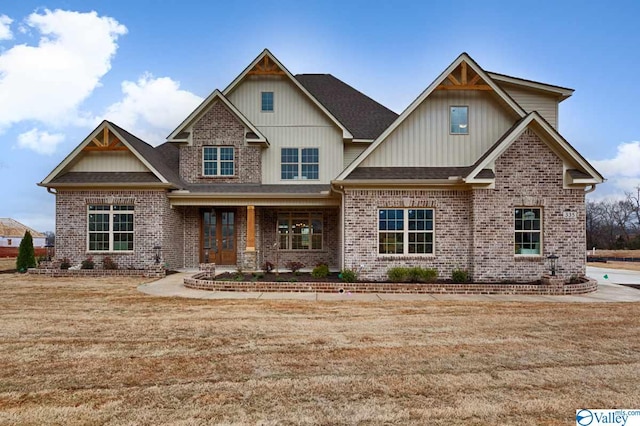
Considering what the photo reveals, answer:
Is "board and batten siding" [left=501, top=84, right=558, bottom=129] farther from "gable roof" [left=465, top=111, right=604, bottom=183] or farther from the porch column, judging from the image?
the porch column

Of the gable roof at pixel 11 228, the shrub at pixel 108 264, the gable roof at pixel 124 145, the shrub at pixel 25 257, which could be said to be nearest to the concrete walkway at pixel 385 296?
the shrub at pixel 108 264

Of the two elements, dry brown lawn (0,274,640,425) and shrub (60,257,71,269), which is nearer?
dry brown lawn (0,274,640,425)

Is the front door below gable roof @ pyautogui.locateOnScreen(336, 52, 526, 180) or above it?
below

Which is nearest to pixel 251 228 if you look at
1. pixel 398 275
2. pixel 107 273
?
pixel 107 273

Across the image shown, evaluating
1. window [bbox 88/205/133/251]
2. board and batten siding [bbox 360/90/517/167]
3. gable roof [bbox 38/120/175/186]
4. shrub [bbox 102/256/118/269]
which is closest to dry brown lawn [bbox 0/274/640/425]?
board and batten siding [bbox 360/90/517/167]

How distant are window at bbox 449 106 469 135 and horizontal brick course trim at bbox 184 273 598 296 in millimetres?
5391

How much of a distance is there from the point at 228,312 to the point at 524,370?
5623mm

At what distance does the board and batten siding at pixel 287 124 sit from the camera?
17.9 meters

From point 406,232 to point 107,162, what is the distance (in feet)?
40.1

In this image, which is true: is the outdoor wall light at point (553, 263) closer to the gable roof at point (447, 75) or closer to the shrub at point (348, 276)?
the gable roof at point (447, 75)

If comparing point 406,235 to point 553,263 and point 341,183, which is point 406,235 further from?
point 553,263

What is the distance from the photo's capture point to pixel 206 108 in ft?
57.3

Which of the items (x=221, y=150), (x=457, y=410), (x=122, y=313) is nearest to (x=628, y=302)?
(x=457, y=410)

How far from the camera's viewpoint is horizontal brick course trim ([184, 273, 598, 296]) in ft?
36.4
